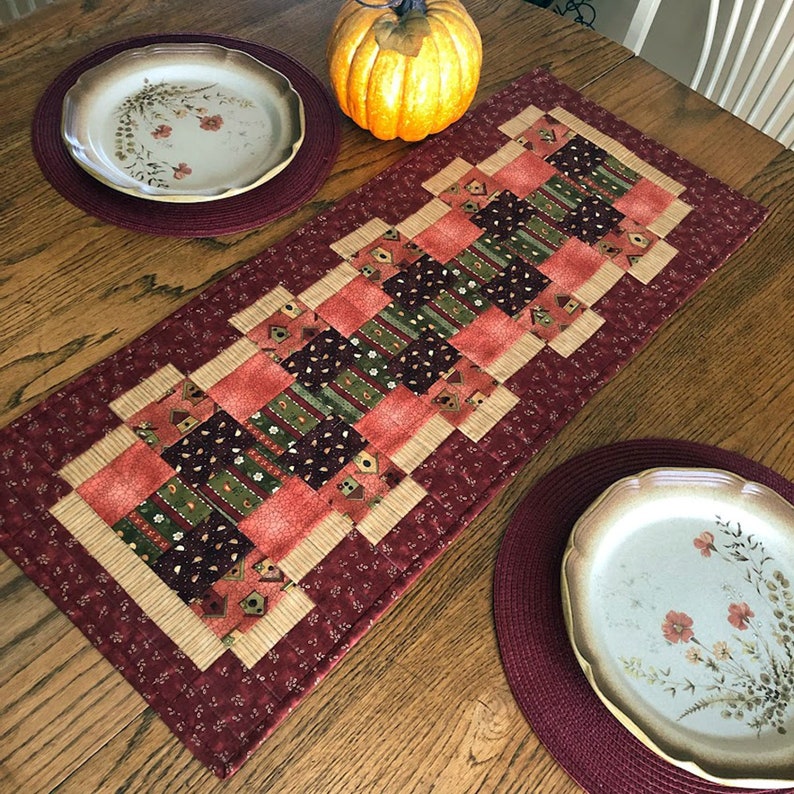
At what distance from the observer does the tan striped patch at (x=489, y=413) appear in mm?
863

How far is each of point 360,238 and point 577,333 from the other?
27 centimetres

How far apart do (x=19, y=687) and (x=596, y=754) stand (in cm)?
47

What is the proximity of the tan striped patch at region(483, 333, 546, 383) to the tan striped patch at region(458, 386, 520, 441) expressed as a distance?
0.02 meters

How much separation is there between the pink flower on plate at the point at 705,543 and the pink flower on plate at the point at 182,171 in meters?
0.69

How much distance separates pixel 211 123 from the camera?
1059 millimetres

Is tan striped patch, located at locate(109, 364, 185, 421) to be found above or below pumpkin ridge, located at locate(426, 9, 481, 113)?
below

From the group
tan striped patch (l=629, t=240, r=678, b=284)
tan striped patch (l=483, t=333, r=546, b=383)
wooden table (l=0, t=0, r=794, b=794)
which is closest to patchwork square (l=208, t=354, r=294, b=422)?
wooden table (l=0, t=0, r=794, b=794)

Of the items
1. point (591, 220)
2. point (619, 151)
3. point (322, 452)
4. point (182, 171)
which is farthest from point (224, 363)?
point (619, 151)

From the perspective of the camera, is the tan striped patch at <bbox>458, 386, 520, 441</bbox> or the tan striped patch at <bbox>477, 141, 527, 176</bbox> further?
the tan striped patch at <bbox>477, 141, 527, 176</bbox>

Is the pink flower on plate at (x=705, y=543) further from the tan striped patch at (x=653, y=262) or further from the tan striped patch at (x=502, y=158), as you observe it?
the tan striped patch at (x=502, y=158)

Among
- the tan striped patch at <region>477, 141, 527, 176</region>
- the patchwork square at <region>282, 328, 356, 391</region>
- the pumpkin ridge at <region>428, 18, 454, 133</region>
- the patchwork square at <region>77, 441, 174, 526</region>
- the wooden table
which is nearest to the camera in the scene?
the wooden table

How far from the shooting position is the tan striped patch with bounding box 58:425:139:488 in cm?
79

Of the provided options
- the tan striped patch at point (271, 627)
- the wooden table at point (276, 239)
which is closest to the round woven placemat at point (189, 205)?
the wooden table at point (276, 239)

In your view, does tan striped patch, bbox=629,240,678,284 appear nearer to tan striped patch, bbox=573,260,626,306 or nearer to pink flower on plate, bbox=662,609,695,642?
tan striped patch, bbox=573,260,626,306
